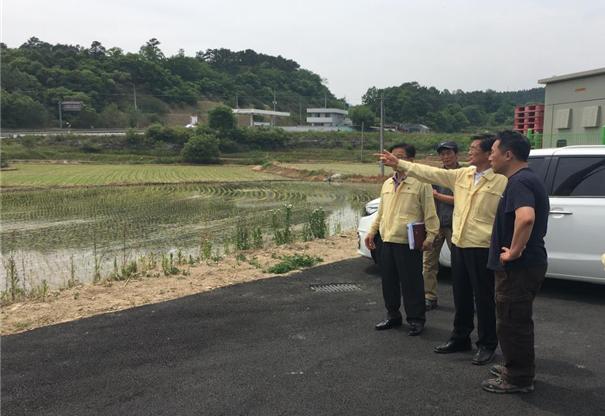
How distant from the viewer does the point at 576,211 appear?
198 inches

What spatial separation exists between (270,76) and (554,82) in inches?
5695

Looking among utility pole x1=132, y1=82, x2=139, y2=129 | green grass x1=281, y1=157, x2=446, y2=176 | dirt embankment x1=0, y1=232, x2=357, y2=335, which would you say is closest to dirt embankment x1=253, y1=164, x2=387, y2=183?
green grass x1=281, y1=157, x2=446, y2=176

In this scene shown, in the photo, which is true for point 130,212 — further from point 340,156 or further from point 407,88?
point 407,88

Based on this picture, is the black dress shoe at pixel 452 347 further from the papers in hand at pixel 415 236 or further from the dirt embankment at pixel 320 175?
the dirt embankment at pixel 320 175

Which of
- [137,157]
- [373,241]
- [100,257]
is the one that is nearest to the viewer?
[373,241]

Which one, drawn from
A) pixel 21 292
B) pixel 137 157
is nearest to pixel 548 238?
pixel 21 292

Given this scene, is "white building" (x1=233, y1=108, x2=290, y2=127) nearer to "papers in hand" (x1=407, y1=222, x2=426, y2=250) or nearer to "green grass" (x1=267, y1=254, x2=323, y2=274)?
"green grass" (x1=267, y1=254, x2=323, y2=274)

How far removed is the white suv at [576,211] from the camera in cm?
498

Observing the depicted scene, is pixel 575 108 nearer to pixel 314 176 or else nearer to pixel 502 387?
pixel 502 387

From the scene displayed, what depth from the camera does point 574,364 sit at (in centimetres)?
358

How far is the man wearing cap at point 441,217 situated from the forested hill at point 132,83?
8898cm

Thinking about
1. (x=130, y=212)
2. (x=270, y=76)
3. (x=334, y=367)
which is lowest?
(x=130, y=212)

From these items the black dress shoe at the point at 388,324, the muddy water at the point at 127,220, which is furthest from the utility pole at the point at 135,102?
the black dress shoe at the point at 388,324

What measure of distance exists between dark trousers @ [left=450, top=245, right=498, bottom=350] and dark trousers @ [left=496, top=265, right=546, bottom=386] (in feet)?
1.46
